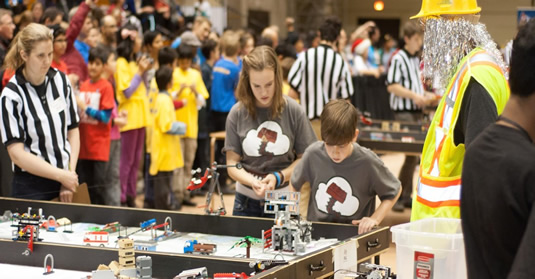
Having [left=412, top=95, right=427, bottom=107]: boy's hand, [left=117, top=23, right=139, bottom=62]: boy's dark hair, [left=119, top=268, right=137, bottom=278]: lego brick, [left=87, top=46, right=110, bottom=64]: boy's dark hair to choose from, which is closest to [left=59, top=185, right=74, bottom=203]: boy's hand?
[left=119, top=268, right=137, bottom=278]: lego brick

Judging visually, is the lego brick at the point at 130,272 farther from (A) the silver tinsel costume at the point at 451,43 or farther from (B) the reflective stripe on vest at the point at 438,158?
(A) the silver tinsel costume at the point at 451,43

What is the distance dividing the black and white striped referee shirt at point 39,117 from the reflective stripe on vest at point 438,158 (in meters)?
2.29

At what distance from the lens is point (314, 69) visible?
6.47 metres

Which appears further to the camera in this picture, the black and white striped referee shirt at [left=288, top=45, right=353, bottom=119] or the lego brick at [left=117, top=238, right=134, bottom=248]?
the black and white striped referee shirt at [left=288, top=45, right=353, bottom=119]

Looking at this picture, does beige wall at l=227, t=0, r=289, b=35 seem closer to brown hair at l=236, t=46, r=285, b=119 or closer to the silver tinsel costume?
brown hair at l=236, t=46, r=285, b=119

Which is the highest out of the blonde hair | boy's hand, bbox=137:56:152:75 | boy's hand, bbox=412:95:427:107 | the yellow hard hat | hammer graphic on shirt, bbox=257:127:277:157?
the yellow hard hat

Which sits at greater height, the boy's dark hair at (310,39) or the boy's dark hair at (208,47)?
the boy's dark hair at (310,39)

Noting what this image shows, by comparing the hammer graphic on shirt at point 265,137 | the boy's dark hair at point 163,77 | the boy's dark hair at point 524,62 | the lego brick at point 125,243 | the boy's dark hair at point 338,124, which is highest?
the boy's dark hair at point 524,62

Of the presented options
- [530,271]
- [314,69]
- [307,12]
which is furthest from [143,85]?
[307,12]

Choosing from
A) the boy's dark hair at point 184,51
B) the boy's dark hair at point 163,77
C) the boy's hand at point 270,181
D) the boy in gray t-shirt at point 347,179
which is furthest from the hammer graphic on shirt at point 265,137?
the boy's dark hair at point 184,51

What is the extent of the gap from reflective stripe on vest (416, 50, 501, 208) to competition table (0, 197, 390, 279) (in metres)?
0.45

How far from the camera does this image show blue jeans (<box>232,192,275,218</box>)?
4090 millimetres

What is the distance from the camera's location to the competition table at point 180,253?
9.38 feet

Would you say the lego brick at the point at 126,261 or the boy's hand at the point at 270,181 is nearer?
the lego brick at the point at 126,261
